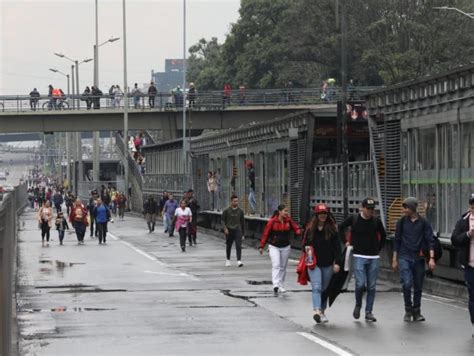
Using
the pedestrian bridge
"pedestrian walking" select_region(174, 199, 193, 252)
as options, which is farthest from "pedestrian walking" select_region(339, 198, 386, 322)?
the pedestrian bridge

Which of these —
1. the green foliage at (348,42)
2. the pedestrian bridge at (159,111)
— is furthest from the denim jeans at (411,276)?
the green foliage at (348,42)

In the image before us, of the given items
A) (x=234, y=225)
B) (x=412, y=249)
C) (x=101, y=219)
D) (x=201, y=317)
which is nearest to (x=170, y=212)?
(x=101, y=219)

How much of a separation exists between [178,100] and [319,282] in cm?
6034

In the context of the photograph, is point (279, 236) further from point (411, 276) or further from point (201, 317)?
point (411, 276)

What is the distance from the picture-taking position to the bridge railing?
2862 inches

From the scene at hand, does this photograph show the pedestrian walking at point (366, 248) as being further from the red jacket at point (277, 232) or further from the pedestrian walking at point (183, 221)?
the pedestrian walking at point (183, 221)

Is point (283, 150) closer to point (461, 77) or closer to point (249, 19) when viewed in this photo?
point (461, 77)

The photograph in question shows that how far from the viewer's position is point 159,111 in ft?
253

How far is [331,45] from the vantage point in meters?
100

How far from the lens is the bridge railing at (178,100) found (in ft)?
238

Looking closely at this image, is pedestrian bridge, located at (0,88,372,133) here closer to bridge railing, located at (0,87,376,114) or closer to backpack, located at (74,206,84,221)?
bridge railing, located at (0,87,376,114)

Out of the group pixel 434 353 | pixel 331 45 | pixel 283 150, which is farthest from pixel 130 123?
pixel 434 353

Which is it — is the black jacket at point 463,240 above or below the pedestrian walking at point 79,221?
above

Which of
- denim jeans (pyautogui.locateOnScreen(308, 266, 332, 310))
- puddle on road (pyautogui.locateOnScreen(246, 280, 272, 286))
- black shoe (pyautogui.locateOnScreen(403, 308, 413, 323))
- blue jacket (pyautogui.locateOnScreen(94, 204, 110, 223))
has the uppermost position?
blue jacket (pyautogui.locateOnScreen(94, 204, 110, 223))
